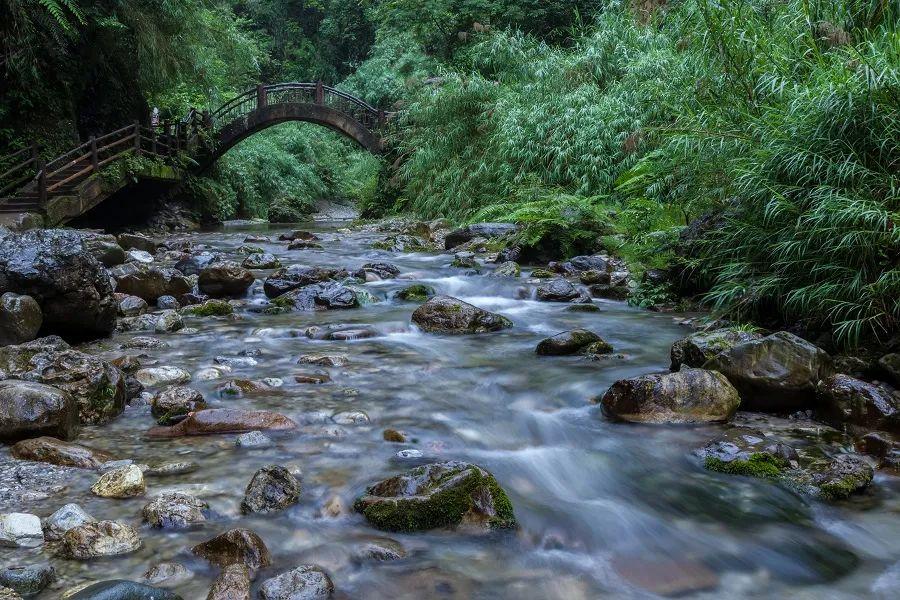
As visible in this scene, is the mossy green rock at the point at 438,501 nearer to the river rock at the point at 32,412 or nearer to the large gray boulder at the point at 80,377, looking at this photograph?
the river rock at the point at 32,412

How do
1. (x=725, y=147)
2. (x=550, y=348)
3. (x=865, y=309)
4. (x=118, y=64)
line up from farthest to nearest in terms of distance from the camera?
1. (x=118, y=64)
2. (x=725, y=147)
3. (x=550, y=348)
4. (x=865, y=309)

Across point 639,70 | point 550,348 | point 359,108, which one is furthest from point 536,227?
point 359,108

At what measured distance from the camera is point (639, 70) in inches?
475

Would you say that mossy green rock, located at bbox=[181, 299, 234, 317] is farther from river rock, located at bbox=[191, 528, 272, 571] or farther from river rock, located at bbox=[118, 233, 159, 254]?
river rock, located at bbox=[118, 233, 159, 254]

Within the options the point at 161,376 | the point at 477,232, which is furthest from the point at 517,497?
Result: the point at 477,232

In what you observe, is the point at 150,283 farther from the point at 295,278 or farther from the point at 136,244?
the point at 136,244

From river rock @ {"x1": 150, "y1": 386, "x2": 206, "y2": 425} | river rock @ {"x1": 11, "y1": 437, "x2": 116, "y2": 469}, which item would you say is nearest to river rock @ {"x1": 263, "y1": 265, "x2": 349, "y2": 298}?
river rock @ {"x1": 150, "y1": 386, "x2": 206, "y2": 425}

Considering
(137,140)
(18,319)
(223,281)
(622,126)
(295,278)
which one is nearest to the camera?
(18,319)

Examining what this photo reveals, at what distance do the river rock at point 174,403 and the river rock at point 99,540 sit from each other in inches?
53.8

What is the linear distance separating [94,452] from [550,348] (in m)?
3.36

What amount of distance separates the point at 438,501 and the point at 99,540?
1.29 meters

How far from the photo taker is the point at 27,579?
2225 mm

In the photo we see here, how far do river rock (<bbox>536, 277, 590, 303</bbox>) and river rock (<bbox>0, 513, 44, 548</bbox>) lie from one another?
6.16 meters

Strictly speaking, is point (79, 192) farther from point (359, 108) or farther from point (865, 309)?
point (865, 309)
